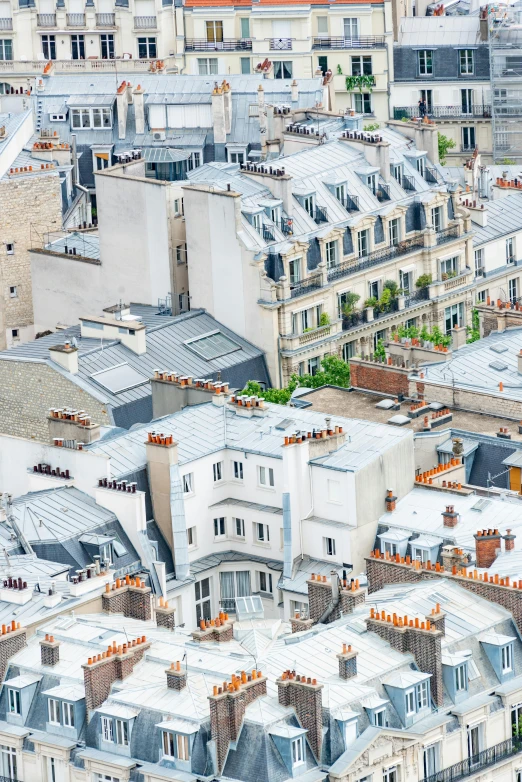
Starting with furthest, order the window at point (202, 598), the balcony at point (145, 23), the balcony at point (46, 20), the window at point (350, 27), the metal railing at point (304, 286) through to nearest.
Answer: the window at point (350, 27) → the balcony at point (145, 23) → the balcony at point (46, 20) → the metal railing at point (304, 286) → the window at point (202, 598)

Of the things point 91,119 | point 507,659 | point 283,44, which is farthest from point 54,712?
point 283,44

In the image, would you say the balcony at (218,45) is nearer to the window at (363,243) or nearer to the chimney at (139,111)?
the chimney at (139,111)

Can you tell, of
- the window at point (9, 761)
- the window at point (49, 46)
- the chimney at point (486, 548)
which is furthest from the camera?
the window at point (49, 46)

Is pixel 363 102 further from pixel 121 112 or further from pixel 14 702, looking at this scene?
pixel 14 702

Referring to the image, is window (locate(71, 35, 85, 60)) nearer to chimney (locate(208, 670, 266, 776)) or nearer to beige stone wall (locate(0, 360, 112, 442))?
beige stone wall (locate(0, 360, 112, 442))

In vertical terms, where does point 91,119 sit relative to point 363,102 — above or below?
above

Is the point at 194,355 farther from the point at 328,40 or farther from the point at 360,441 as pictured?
the point at 328,40

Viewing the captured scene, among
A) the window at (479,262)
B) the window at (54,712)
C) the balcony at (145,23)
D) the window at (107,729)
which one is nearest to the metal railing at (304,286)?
the window at (479,262)

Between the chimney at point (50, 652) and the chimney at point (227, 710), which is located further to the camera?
the chimney at point (50, 652)
